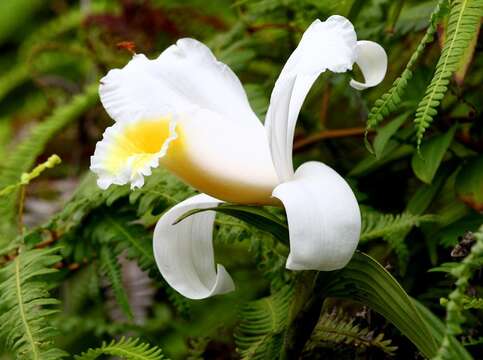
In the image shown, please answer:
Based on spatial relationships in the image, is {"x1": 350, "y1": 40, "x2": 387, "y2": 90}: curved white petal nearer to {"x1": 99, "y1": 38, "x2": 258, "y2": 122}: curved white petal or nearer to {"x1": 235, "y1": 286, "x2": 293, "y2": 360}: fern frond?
{"x1": 99, "y1": 38, "x2": 258, "y2": 122}: curved white petal

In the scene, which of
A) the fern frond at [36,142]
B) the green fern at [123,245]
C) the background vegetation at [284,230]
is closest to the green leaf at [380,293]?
the background vegetation at [284,230]

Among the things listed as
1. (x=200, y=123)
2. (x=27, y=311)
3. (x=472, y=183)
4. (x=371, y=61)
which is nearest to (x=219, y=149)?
(x=200, y=123)

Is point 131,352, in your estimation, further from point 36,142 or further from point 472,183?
point 36,142

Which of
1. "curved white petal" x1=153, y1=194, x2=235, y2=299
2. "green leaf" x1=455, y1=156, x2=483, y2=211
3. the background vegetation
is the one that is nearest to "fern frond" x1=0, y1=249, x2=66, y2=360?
the background vegetation

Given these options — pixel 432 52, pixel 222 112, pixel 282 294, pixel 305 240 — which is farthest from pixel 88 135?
pixel 305 240

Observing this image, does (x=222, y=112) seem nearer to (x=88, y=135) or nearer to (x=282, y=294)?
(x=282, y=294)

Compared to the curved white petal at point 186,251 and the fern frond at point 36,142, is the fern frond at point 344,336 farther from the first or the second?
the fern frond at point 36,142
